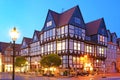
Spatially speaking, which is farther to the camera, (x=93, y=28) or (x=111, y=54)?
(x=111, y=54)

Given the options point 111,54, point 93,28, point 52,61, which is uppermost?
point 93,28

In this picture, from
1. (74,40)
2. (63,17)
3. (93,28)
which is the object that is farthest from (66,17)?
(93,28)

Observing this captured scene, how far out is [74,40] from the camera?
5050 cm

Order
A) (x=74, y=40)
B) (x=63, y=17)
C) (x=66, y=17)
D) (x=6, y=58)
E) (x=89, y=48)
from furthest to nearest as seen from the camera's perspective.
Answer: (x=6, y=58) < (x=89, y=48) < (x=63, y=17) < (x=66, y=17) < (x=74, y=40)

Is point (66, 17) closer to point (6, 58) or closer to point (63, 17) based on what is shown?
point (63, 17)

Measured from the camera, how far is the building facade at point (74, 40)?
49.6 m

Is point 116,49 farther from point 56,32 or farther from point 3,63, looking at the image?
point 3,63

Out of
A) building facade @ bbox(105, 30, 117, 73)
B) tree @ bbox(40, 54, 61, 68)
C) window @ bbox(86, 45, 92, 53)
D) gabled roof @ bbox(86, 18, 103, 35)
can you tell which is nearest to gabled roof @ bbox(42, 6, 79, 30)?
tree @ bbox(40, 54, 61, 68)

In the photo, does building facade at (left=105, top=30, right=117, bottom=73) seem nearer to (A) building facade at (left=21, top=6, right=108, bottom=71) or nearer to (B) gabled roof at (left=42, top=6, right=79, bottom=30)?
(A) building facade at (left=21, top=6, right=108, bottom=71)

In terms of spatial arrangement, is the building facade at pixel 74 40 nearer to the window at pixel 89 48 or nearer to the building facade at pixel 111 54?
the window at pixel 89 48

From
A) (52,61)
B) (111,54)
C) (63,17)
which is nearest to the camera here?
(52,61)

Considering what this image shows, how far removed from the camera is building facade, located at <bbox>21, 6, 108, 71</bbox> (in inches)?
1953

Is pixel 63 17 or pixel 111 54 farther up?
pixel 63 17

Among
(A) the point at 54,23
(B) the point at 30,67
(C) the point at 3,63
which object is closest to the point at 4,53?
(C) the point at 3,63
